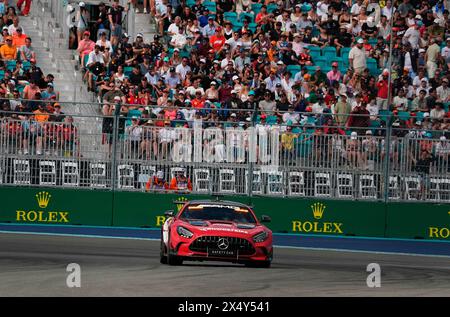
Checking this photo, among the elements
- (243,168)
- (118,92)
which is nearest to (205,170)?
(243,168)

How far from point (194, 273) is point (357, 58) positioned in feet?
55.0

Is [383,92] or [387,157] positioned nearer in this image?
[387,157]

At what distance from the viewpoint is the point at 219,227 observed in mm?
21062

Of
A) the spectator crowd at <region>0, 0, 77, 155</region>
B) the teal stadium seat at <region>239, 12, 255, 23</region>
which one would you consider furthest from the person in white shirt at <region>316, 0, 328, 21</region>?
the spectator crowd at <region>0, 0, 77, 155</region>

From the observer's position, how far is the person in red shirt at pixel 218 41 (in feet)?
116

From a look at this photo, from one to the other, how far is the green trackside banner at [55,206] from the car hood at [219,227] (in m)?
9.18

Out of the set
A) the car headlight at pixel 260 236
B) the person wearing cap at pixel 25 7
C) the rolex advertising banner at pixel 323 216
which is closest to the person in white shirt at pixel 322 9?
the person wearing cap at pixel 25 7

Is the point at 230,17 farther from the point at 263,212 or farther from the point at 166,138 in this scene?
the point at 263,212

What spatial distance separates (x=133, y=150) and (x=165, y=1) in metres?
7.71

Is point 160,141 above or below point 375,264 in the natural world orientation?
above

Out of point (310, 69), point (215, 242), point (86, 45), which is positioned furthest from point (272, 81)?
point (215, 242)

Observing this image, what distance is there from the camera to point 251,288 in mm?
17406

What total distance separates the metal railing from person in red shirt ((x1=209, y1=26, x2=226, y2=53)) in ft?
18.6

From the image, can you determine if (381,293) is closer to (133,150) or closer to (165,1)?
(133,150)
